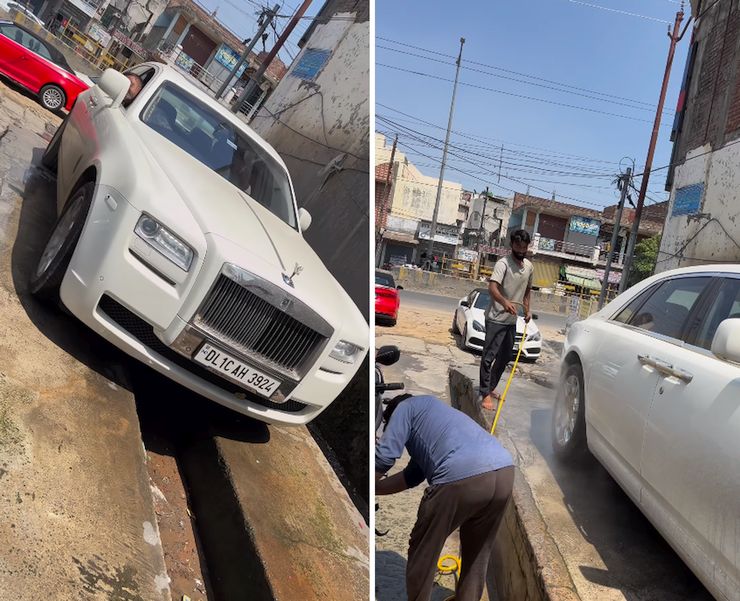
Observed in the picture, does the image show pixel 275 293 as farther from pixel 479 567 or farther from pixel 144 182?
pixel 479 567

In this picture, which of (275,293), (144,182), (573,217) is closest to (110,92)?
(144,182)

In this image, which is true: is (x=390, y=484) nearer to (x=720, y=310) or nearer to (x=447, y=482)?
(x=447, y=482)

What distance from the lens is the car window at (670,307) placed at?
3.42 meters

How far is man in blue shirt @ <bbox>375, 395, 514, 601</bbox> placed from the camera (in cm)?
299

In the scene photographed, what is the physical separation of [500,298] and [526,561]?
2.43 meters

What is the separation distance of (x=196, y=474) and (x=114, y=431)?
2.54 ft

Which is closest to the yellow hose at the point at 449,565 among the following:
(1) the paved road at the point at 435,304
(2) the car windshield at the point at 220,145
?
(2) the car windshield at the point at 220,145

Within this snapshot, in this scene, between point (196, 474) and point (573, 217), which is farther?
point (573, 217)

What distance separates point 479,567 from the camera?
3.23 meters

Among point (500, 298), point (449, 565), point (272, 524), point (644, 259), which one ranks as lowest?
point (449, 565)

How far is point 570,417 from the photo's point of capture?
457cm

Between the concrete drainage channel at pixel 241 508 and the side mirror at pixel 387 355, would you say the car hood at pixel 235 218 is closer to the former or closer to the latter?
the side mirror at pixel 387 355

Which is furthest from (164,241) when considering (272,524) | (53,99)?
(53,99)

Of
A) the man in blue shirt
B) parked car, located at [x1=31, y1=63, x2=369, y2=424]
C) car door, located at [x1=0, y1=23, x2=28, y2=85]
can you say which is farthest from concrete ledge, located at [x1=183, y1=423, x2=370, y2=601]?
car door, located at [x1=0, y1=23, x2=28, y2=85]
